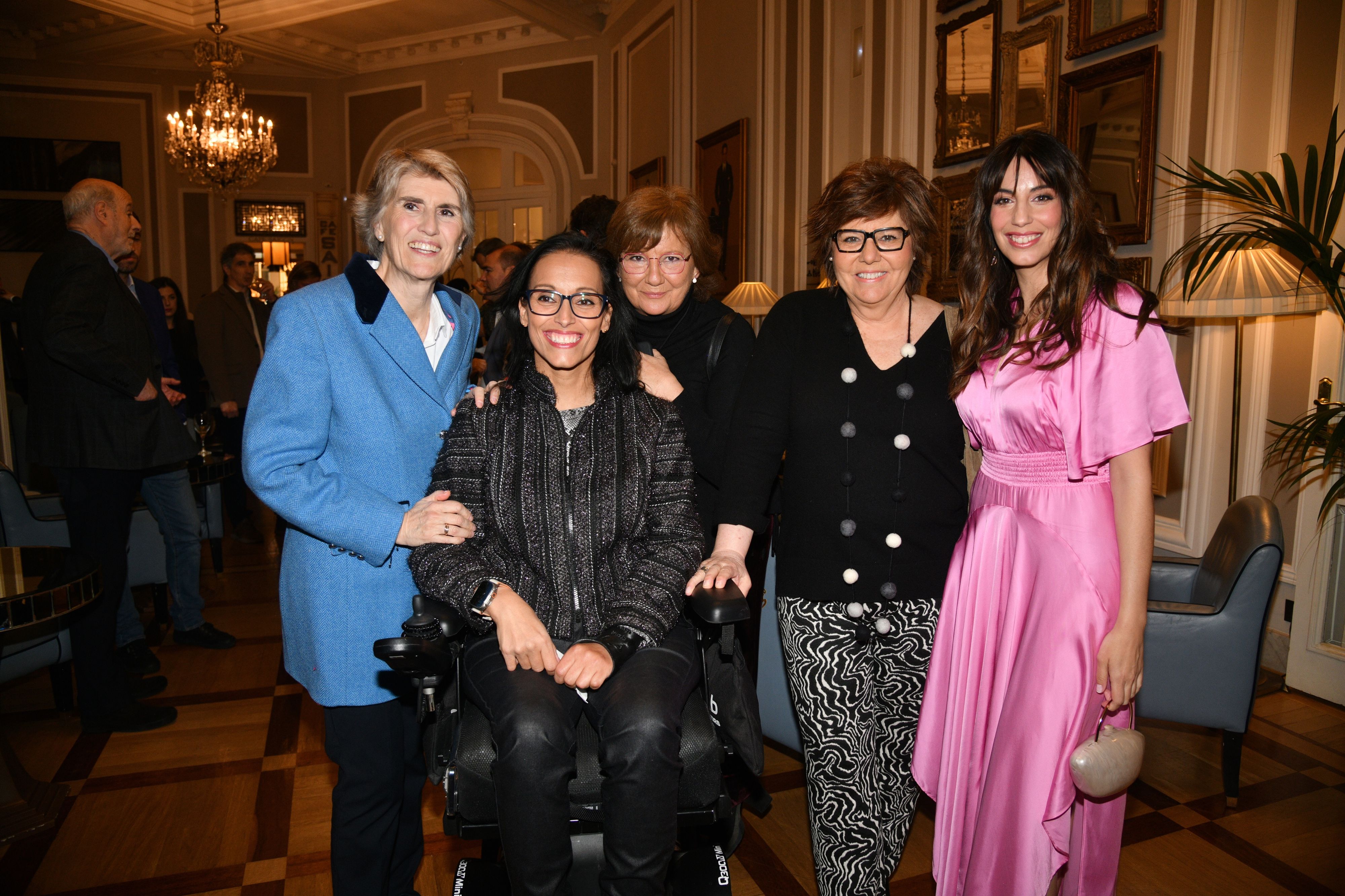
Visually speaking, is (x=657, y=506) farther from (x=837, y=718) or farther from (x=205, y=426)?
(x=205, y=426)

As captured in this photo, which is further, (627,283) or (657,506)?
(627,283)

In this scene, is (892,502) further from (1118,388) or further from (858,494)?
(1118,388)

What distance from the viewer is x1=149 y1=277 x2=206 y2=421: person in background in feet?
20.5

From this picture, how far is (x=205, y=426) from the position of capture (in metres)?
4.23

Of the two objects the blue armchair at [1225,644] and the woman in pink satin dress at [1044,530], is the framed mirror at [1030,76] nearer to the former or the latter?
the blue armchair at [1225,644]

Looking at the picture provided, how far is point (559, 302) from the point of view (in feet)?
5.98

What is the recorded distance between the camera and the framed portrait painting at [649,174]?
7.98 meters

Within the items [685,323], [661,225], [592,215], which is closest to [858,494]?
[685,323]

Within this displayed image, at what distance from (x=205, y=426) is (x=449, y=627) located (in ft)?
10.7

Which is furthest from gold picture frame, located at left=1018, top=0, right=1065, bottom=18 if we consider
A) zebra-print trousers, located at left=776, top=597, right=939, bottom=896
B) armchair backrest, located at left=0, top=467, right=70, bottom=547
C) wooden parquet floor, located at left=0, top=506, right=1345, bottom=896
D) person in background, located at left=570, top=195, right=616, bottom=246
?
armchair backrest, located at left=0, top=467, right=70, bottom=547

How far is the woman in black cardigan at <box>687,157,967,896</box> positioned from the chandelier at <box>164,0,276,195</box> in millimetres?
8141

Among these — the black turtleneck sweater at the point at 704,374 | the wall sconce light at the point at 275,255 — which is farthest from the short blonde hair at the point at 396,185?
the wall sconce light at the point at 275,255

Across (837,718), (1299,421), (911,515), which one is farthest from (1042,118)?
(837,718)

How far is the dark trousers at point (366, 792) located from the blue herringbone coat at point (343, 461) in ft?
0.18
